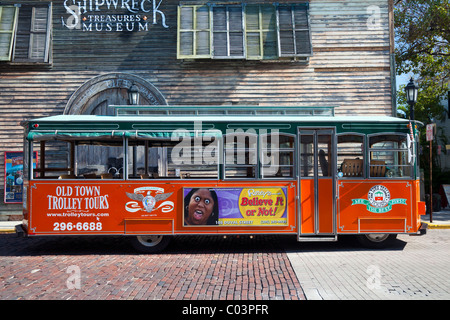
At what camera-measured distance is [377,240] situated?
9234 mm

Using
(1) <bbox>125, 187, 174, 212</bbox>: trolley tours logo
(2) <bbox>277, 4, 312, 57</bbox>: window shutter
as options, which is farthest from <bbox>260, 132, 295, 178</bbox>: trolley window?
(2) <bbox>277, 4, 312, 57</bbox>: window shutter

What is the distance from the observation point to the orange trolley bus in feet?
28.8

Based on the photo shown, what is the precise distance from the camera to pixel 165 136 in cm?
888

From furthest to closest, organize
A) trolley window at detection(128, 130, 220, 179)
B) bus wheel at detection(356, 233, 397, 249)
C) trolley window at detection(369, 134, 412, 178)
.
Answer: bus wheel at detection(356, 233, 397, 249)
trolley window at detection(369, 134, 412, 178)
trolley window at detection(128, 130, 220, 179)

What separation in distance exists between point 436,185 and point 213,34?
43.6 ft

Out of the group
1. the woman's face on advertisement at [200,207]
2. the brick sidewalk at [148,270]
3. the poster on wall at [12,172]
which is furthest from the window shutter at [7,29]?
the woman's face on advertisement at [200,207]

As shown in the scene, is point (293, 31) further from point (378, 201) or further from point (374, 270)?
point (374, 270)

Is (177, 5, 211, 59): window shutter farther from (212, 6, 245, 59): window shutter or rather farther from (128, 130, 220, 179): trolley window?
(128, 130, 220, 179): trolley window

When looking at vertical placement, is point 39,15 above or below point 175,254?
above

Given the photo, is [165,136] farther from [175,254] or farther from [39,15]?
[39,15]

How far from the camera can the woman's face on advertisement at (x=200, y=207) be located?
882 cm

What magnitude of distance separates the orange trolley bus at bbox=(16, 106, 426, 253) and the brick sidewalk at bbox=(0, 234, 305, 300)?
0.56 metres

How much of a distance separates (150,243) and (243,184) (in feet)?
7.87
